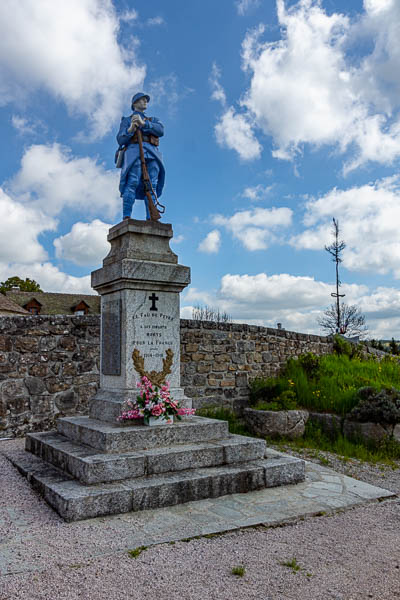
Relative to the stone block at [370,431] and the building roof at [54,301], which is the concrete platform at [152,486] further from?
the building roof at [54,301]

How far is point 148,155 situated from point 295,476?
4.29 metres

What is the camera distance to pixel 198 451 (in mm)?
4582

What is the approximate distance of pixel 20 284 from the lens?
36.0 metres

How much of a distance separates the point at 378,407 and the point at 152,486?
4.44 meters

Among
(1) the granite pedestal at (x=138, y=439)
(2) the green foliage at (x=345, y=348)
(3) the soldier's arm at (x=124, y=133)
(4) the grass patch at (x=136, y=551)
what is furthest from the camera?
(2) the green foliage at (x=345, y=348)

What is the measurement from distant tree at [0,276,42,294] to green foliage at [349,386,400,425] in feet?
104

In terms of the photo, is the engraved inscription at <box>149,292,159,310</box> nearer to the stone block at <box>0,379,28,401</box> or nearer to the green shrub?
the stone block at <box>0,379,28,401</box>

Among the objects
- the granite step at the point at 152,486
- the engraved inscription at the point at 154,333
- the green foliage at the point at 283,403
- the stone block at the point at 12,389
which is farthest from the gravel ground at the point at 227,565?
the green foliage at the point at 283,403

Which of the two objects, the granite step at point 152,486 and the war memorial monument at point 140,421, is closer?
the granite step at point 152,486

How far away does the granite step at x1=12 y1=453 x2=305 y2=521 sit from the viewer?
373cm

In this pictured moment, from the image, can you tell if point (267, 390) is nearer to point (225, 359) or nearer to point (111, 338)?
point (225, 359)

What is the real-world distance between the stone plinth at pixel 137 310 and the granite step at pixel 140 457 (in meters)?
0.62

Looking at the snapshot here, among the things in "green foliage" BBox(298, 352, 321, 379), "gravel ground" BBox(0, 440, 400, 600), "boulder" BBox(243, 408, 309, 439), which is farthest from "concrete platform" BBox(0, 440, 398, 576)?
"green foliage" BBox(298, 352, 321, 379)

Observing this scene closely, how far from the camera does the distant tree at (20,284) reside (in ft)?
115
